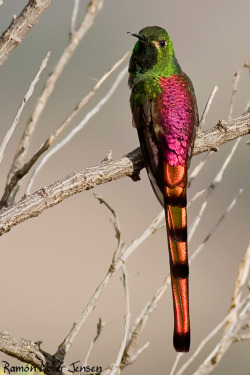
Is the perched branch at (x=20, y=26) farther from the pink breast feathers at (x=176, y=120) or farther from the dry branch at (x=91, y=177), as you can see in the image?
the pink breast feathers at (x=176, y=120)

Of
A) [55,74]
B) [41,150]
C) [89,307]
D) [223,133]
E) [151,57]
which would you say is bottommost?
[89,307]

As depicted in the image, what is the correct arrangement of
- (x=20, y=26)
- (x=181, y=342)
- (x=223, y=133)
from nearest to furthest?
1. (x=20, y=26)
2. (x=181, y=342)
3. (x=223, y=133)

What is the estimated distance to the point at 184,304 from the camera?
1.95 metres

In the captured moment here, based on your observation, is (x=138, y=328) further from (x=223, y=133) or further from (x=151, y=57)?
(x=151, y=57)

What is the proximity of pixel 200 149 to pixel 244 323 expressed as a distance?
65 cm

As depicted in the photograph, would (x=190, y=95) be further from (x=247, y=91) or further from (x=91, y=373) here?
(x=247, y=91)

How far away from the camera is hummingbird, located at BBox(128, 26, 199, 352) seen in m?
1.99

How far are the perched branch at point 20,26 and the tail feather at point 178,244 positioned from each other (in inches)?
30.5

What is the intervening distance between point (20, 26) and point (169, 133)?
0.84 m

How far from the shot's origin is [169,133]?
2289mm

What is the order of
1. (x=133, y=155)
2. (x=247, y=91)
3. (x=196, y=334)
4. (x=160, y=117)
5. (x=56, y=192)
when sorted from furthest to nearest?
(x=247, y=91) < (x=196, y=334) < (x=160, y=117) < (x=133, y=155) < (x=56, y=192)

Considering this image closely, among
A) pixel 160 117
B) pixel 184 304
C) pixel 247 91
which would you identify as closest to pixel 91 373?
pixel 184 304

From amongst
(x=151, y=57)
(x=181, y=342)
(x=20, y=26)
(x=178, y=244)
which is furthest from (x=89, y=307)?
(x=151, y=57)

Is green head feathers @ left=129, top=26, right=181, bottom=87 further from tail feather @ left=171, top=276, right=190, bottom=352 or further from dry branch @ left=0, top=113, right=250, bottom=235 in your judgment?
tail feather @ left=171, top=276, right=190, bottom=352
